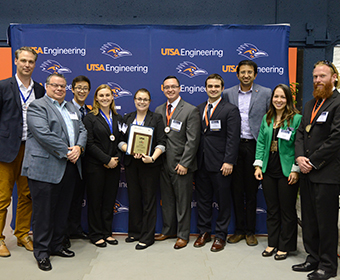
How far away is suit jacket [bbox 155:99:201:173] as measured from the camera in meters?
3.11

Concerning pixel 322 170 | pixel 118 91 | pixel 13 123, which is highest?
pixel 118 91

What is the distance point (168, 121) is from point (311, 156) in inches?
62.9

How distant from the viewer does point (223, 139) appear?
3102 mm

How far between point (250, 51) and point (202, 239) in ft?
8.19

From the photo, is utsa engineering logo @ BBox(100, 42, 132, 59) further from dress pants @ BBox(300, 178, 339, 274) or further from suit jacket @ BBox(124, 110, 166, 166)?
dress pants @ BBox(300, 178, 339, 274)

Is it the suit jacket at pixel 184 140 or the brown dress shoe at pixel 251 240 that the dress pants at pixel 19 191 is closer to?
the suit jacket at pixel 184 140

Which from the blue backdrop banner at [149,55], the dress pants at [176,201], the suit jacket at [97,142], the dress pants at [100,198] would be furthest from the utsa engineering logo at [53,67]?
the dress pants at [176,201]

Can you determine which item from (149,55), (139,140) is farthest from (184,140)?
(149,55)

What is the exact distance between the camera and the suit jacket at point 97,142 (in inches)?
119

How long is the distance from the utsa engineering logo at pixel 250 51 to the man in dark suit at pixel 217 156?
74cm

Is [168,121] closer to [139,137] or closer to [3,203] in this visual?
[139,137]

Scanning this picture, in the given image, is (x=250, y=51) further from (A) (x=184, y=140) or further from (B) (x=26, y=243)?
(B) (x=26, y=243)

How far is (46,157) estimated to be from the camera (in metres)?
2.62

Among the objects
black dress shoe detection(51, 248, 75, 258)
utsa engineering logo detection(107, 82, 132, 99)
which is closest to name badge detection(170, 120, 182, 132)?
utsa engineering logo detection(107, 82, 132, 99)
